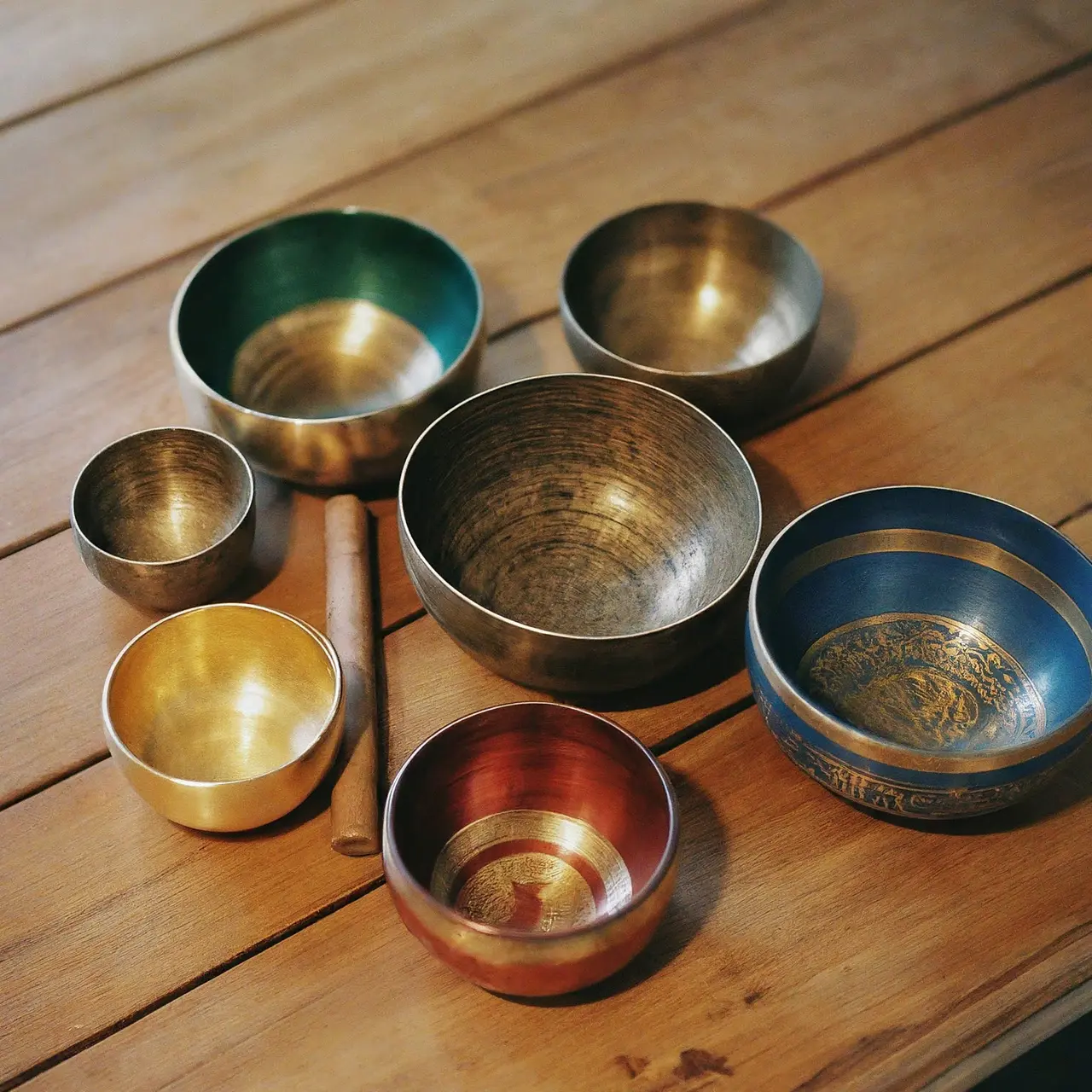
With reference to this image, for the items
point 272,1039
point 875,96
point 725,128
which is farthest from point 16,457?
point 875,96

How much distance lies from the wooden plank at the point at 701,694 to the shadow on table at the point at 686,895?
45mm

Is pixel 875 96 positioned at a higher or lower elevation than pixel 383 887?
higher

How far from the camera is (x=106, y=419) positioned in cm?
121

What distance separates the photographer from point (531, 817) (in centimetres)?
92

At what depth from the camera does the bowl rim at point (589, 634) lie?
0.90 m

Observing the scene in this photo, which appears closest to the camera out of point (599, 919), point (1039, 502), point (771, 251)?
point (599, 919)

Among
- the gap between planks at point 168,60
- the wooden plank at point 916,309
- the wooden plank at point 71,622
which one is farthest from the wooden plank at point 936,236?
the gap between planks at point 168,60

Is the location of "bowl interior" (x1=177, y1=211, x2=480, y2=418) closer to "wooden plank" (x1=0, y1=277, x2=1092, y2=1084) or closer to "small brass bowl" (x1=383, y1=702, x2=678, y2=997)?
"wooden plank" (x1=0, y1=277, x2=1092, y2=1084)

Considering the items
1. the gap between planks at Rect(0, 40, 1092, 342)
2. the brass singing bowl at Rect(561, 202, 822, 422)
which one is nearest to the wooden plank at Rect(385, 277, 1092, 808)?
the brass singing bowl at Rect(561, 202, 822, 422)

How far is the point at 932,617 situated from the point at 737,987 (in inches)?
13.4

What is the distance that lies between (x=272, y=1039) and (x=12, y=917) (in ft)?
0.65

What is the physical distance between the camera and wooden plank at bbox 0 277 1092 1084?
2.78 feet

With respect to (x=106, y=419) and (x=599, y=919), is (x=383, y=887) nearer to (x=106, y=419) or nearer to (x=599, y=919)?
(x=599, y=919)

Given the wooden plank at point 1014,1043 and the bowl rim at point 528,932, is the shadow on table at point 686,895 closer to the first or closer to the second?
the bowl rim at point 528,932
